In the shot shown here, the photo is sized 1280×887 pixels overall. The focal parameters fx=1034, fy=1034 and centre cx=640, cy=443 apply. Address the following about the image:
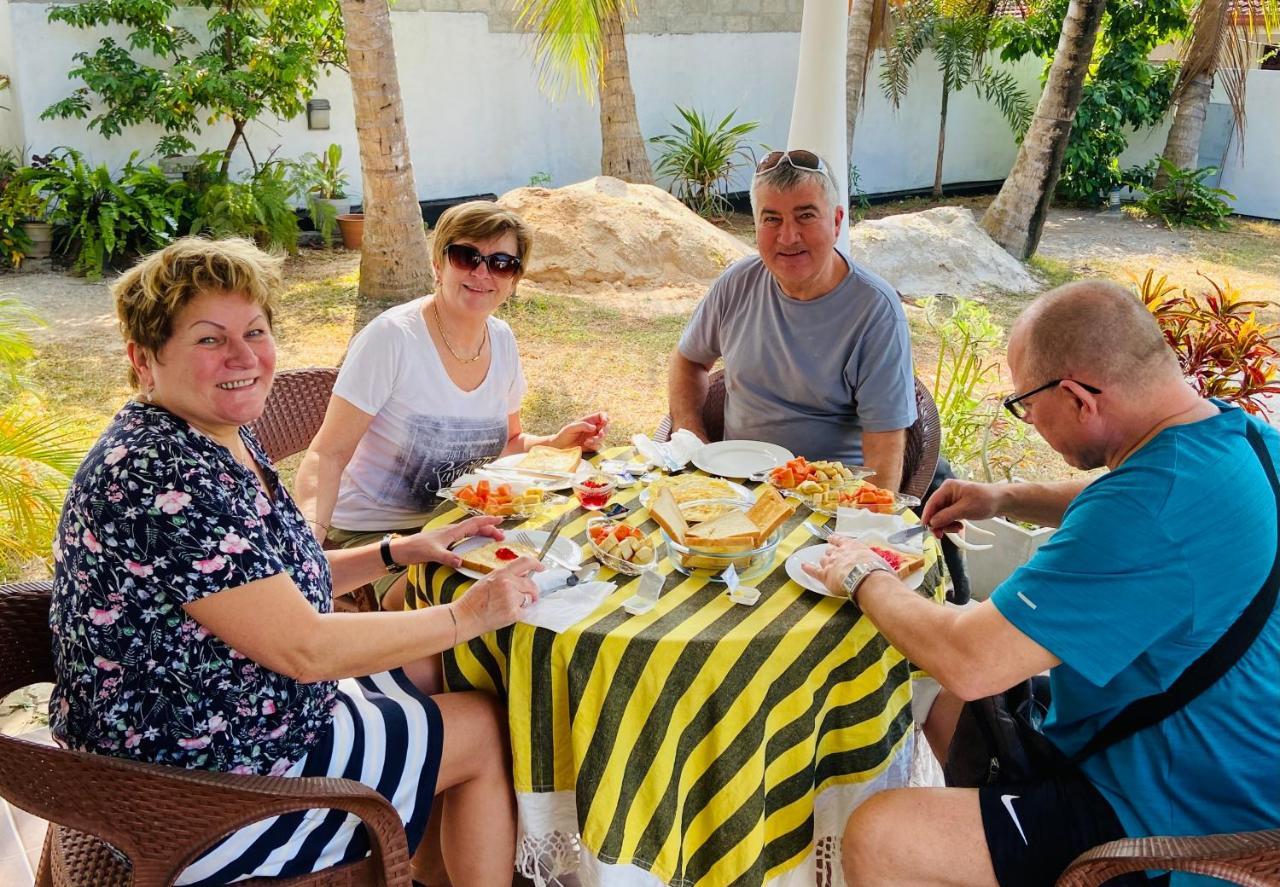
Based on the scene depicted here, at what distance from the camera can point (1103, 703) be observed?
1.99 m

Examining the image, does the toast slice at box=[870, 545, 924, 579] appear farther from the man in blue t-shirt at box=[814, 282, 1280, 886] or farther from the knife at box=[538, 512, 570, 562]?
the knife at box=[538, 512, 570, 562]

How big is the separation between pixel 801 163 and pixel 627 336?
4688 millimetres

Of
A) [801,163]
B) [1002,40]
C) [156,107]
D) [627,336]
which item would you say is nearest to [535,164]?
[156,107]

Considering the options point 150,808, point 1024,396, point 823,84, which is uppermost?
point 823,84

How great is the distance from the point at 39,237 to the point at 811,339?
8402 millimetres

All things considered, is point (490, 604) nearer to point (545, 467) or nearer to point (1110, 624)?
point (545, 467)

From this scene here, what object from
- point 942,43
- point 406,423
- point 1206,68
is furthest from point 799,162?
point 1206,68

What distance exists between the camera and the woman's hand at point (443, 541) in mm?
2475

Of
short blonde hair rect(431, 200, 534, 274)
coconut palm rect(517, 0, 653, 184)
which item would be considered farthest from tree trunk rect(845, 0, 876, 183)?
short blonde hair rect(431, 200, 534, 274)

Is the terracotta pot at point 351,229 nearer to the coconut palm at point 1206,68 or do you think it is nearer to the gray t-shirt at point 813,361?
the gray t-shirt at point 813,361

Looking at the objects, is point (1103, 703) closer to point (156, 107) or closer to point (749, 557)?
point (749, 557)

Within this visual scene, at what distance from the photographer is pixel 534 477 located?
2926 mm

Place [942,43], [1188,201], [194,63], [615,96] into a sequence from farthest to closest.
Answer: [942,43]
[1188,201]
[615,96]
[194,63]

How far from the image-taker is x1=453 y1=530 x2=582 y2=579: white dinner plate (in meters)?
2.42
